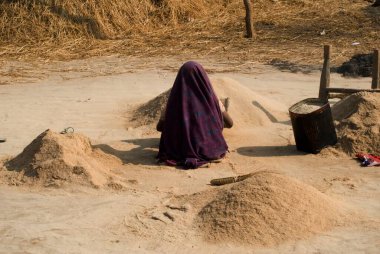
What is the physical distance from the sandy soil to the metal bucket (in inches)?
5.1

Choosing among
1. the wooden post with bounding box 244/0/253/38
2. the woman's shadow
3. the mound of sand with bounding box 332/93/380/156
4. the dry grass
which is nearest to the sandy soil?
the woman's shadow

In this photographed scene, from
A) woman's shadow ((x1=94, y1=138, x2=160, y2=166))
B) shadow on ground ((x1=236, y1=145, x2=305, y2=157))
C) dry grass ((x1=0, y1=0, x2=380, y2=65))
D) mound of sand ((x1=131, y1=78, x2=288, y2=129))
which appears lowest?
shadow on ground ((x1=236, y1=145, x2=305, y2=157))

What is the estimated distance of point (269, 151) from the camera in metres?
7.39

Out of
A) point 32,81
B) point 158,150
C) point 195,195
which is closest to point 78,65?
point 32,81

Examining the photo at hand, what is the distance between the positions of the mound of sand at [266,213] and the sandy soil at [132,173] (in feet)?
0.35

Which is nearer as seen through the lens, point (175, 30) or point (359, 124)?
point (359, 124)

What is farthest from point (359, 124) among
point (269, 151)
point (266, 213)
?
point (266, 213)

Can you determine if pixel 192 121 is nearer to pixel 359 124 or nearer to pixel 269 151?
pixel 269 151

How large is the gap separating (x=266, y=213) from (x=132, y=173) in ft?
6.08

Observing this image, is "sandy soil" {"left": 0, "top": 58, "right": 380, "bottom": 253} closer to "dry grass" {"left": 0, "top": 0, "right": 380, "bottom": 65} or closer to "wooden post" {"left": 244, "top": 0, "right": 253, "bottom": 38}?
Answer: "dry grass" {"left": 0, "top": 0, "right": 380, "bottom": 65}

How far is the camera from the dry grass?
500 inches

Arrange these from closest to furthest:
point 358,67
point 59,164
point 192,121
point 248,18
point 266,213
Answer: point 266,213
point 59,164
point 192,121
point 358,67
point 248,18

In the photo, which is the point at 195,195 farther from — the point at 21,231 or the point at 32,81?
the point at 32,81

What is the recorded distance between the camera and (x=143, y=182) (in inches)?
253
